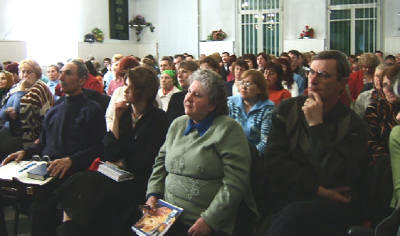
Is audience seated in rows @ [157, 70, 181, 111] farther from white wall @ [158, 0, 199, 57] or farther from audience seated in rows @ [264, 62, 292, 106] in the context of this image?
white wall @ [158, 0, 199, 57]

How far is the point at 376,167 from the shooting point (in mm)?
2523

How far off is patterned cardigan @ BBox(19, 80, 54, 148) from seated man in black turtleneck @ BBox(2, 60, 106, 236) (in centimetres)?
79

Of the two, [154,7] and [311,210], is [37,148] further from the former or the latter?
[154,7]

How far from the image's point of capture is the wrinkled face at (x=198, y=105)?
2633mm

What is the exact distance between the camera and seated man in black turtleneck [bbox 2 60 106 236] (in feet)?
10.6

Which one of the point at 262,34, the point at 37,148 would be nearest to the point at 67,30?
the point at 262,34

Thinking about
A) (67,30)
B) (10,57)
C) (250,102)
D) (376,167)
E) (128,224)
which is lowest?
(128,224)

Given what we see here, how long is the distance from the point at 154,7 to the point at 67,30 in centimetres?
456

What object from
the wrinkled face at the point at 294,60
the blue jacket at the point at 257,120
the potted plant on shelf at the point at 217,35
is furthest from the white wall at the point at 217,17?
the blue jacket at the point at 257,120

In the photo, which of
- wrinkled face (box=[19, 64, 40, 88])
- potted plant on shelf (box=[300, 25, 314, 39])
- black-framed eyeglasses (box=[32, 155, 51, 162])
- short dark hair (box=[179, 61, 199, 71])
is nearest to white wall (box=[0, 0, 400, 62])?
potted plant on shelf (box=[300, 25, 314, 39])

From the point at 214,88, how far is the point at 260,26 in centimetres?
1422

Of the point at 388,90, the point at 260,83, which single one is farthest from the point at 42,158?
the point at 388,90

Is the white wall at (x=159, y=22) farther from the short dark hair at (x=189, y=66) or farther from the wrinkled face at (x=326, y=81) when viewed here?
the wrinkled face at (x=326, y=81)

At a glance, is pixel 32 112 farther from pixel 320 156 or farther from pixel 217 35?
pixel 217 35
